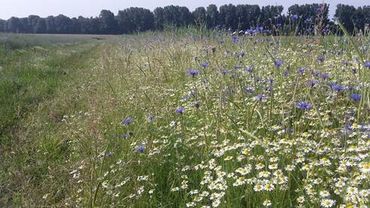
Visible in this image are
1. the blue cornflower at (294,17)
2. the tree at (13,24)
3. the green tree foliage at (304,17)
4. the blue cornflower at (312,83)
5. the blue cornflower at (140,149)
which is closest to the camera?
the blue cornflower at (140,149)

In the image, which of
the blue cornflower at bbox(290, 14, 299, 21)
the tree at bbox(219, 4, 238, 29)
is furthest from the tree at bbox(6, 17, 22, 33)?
the blue cornflower at bbox(290, 14, 299, 21)

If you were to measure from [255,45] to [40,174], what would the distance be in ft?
12.2

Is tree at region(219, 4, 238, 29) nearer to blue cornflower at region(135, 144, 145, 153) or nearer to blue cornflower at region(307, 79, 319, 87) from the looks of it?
blue cornflower at region(307, 79, 319, 87)

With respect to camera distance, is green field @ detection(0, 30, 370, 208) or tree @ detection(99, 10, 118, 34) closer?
green field @ detection(0, 30, 370, 208)

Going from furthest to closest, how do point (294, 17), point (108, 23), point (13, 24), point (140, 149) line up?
point (13, 24), point (108, 23), point (294, 17), point (140, 149)

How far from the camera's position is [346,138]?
2721 mm

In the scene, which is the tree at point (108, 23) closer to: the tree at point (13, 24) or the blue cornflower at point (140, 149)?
the tree at point (13, 24)

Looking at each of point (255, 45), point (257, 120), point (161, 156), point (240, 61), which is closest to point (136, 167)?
point (161, 156)

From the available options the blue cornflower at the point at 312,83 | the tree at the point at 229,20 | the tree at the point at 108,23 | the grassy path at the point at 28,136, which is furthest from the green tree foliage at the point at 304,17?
the tree at the point at 108,23

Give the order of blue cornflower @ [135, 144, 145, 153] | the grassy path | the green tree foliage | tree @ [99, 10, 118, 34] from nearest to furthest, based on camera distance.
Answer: blue cornflower @ [135, 144, 145, 153], the grassy path, the green tree foliage, tree @ [99, 10, 118, 34]

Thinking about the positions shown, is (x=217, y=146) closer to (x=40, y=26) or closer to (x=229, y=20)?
(x=229, y=20)

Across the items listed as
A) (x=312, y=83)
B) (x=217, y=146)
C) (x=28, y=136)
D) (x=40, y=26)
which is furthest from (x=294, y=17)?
(x=40, y=26)

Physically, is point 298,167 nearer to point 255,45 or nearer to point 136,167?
point 136,167

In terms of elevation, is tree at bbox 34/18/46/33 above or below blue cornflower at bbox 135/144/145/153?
below
